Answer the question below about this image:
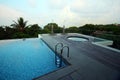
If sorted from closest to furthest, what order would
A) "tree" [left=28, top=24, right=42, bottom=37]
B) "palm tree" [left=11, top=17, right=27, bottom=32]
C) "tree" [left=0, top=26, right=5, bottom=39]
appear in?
"tree" [left=0, top=26, right=5, bottom=39]
"tree" [left=28, top=24, right=42, bottom=37]
"palm tree" [left=11, top=17, right=27, bottom=32]

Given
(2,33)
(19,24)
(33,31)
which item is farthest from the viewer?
(19,24)

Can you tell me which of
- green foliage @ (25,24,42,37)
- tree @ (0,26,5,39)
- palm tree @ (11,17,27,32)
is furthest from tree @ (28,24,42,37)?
tree @ (0,26,5,39)

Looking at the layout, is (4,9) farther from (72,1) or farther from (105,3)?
(105,3)

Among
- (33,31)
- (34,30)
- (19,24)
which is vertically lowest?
(33,31)

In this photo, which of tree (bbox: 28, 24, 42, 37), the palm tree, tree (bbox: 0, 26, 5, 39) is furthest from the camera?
the palm tree

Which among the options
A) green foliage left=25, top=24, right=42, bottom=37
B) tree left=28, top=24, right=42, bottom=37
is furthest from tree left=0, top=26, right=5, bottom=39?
tree left=28, top=24, right=42, bottom=37

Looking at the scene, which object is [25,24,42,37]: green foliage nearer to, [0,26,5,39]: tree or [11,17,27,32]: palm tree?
[11,17,27,32]: palm tree

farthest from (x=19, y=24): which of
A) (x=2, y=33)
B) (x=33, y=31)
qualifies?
(x=2, y=33)

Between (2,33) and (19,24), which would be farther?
(19,24)

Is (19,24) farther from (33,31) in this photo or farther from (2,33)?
(2,33)

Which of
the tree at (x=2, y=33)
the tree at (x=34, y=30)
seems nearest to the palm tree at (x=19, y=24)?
the tree at (x=34, y=30)

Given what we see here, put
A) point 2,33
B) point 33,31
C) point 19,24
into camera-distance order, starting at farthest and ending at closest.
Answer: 1. point 19,24
2. point 33,31
3. point 2,33

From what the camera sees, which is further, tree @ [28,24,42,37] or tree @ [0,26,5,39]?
tree @ [28,24,42,37]

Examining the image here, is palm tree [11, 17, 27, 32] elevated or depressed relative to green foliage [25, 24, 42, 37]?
elevated
